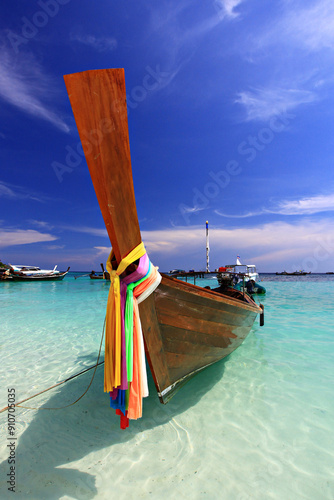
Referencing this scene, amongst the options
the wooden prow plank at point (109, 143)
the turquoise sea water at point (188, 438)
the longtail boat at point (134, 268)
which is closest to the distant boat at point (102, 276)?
the longtail boat at point (134, 268)

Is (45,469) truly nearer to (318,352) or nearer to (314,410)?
(314,410)

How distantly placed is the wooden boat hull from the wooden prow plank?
2.74 ft

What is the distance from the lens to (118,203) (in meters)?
1.88

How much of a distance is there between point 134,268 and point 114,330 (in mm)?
582

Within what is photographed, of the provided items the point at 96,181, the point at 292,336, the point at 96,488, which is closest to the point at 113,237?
the point at 96,181

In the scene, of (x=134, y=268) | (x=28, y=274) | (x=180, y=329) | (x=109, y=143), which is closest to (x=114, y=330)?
(x=134, y=268)

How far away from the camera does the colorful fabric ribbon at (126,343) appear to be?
78.0 inches

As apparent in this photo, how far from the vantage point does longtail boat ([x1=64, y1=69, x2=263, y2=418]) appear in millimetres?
1604

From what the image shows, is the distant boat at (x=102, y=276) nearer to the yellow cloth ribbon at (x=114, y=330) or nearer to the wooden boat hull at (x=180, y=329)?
the yellow cloth ribbon at (x=114, y=330)

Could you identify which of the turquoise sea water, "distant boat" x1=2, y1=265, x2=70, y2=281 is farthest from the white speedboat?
the turquoise sea water

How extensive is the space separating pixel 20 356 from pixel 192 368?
415cm

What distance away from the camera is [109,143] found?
173cm

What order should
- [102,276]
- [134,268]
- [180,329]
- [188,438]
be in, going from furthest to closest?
1. [102,276]
2. [180,329]
3. [188,438]
4. [134,268]

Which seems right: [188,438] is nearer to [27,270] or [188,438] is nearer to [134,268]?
[134,268]
